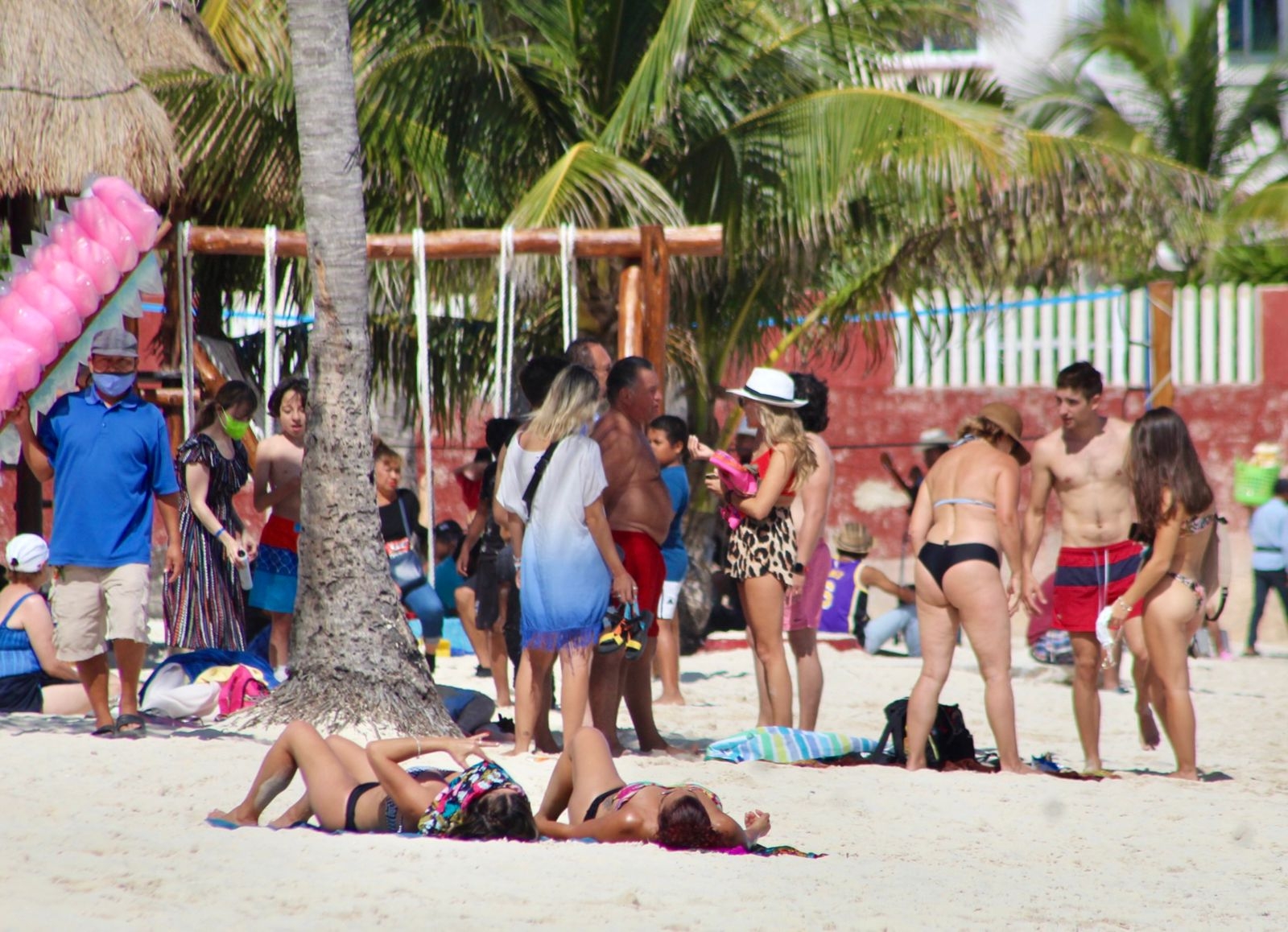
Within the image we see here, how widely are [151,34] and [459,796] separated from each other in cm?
646

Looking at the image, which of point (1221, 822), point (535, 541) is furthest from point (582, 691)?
point (1221, 822)

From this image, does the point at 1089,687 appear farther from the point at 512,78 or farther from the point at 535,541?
the point at 512,78

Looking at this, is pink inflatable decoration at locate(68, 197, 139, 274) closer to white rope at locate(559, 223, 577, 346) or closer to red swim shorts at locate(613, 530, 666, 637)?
white rope at locate(559, 223, 577, 346)

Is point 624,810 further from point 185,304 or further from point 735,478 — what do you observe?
point 185,304

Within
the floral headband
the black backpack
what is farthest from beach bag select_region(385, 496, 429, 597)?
the floral headband

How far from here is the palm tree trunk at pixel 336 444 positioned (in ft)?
20.8

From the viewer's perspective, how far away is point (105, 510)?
239 inches

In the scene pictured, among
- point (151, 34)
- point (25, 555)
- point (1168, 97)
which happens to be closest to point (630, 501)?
point (25, 555)

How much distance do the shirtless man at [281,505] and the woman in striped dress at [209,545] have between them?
16 centimetres

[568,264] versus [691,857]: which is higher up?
[568,264]

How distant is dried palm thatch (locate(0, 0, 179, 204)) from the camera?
8141mm

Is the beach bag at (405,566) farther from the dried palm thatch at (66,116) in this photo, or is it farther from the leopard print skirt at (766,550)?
the leopard print skirt at (766,550)

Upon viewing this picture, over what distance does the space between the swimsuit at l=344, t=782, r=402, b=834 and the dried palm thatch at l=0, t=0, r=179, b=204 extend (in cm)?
454

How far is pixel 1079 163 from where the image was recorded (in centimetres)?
962
